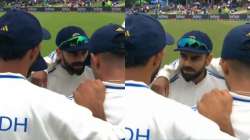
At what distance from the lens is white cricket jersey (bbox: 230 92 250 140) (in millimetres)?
1905

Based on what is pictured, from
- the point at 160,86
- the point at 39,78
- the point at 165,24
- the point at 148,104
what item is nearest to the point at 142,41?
the point at 148,104

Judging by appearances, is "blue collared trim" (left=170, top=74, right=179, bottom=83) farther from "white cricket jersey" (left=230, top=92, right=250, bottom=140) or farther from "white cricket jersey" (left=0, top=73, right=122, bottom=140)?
"white cricket jersey" (left=0, top=73, right=122, bottom=140)

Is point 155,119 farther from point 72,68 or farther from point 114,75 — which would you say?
point 72,68

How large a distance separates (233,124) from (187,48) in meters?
1.91

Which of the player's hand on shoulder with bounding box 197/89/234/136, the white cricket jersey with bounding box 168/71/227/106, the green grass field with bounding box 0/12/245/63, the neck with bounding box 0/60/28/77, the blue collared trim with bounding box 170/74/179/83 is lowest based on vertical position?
the green grass field with bounding box 0/12/245/63

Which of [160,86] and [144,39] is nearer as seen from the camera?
[144,39]

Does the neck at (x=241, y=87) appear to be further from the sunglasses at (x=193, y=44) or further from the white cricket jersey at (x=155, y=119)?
the sunglasses at (x=193, y=44)

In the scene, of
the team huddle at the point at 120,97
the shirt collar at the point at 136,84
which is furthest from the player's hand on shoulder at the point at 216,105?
the shirt collar at the point at 136,84

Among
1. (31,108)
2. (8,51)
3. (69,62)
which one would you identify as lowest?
(69,62)

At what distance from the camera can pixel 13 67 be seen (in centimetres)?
208

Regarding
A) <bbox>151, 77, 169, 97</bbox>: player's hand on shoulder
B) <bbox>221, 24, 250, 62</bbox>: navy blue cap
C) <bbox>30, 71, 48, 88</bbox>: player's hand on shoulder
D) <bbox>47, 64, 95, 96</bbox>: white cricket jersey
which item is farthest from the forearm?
<bbox>47, 64, 95, 96</bbox>: white cricket jersey

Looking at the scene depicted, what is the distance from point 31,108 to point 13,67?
0.27 m

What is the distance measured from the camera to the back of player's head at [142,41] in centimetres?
189

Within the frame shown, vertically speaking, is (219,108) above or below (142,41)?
below
